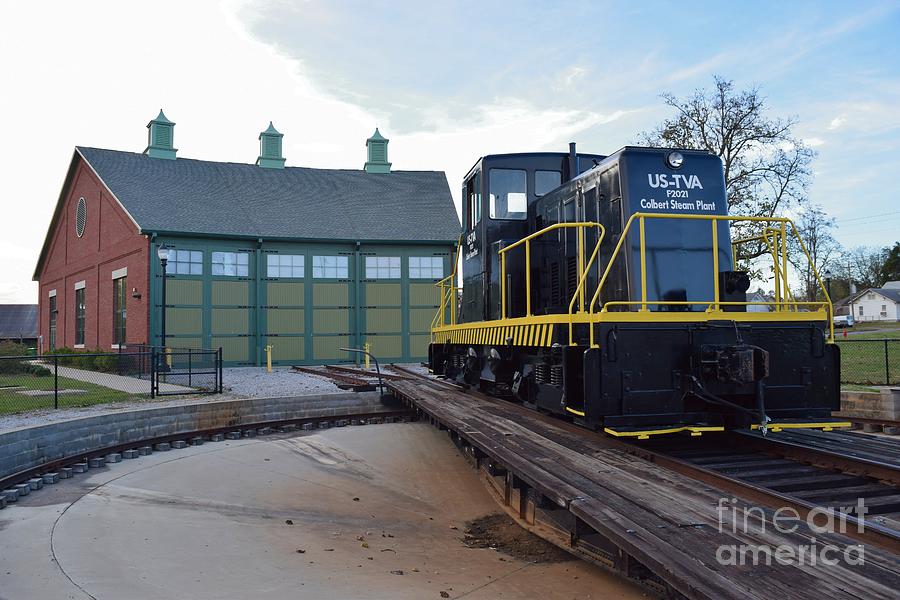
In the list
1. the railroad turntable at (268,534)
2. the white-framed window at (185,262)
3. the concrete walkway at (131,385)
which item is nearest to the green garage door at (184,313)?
the white-framed window at (185,262)

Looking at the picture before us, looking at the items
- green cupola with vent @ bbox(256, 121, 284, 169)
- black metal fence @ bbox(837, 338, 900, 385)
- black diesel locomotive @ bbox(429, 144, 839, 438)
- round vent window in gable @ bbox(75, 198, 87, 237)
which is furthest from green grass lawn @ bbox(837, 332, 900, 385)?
round vent window in gable @ bbox(75, 198, 87, 237)

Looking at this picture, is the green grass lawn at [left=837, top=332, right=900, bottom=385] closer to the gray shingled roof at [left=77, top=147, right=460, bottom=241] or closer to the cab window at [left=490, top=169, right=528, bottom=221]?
the cab window at [left=490, top=169, right=528, bottom=221]

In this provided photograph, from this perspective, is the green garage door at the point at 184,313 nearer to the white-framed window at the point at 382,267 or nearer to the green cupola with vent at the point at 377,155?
the white-framed window at the point at 382,267

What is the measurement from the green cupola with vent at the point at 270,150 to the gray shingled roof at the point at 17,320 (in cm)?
4818

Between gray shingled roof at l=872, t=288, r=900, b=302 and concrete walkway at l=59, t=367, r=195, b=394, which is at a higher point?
gray shingled roof at l=872, t=288, r=900, b=302

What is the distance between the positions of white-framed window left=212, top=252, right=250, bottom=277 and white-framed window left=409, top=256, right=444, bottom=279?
651cm

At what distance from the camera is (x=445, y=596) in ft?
15.3

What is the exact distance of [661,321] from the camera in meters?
6.10

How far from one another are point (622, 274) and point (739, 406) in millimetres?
1760

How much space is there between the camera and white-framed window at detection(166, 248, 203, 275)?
77.8 ft

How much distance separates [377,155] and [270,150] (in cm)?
507

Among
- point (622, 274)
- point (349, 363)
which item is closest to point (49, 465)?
point (622, 274)

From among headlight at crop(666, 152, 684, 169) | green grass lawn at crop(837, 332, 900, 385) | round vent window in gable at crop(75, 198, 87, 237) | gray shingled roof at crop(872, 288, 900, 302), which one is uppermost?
round vent window in gable at crop(75, 198, 87, 237)

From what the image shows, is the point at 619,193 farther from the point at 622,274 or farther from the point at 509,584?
the point at 509,584
